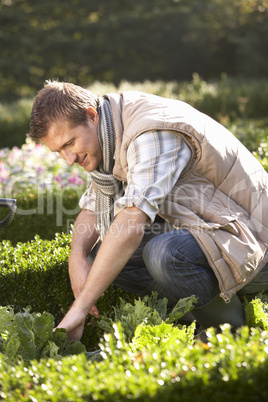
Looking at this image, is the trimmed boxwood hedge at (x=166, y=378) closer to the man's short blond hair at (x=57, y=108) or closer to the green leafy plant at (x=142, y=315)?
the green leafy plant at (x=142, y=315)

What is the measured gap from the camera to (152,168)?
7.75ft

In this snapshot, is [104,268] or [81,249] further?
[81,249]

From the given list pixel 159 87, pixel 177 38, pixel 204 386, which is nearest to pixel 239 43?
pixel 177 38

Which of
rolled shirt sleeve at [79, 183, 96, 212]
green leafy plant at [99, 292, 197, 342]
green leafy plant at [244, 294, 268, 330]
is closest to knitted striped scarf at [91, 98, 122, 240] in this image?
rolled shirt sleeve at [79, 183, 96, 212]

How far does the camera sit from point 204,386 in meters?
1.51

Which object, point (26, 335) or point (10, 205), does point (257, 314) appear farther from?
point (10, 205)

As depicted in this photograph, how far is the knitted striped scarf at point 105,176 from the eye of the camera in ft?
8.58

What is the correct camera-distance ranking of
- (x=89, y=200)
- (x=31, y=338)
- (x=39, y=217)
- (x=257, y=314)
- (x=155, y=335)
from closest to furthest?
1. (x=155, y=335)
2. (x=31, y=338)
3. (x=257, y=314)
4. (x=89, y=200)
5. (x=39, y=217)

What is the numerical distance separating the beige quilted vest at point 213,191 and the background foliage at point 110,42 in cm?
2056

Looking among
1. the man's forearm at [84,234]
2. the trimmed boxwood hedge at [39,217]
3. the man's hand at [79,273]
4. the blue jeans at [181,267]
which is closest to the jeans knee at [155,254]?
the blue jeans at [181,267]

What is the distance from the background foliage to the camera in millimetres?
22688

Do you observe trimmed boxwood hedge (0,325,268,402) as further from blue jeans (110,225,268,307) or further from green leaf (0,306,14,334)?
blue jeans (110,225,268,307)

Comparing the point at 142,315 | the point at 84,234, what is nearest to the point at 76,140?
the point at 84,234

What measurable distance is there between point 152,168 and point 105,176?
537 mm
